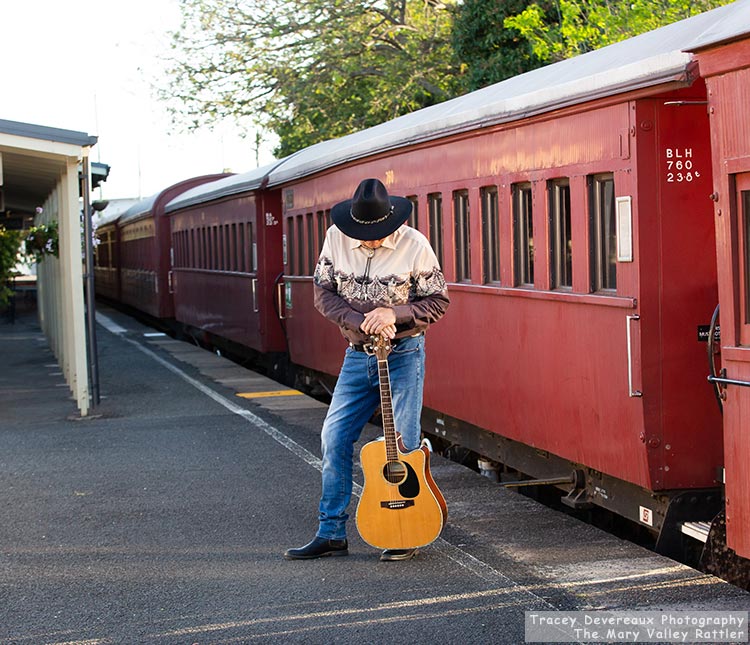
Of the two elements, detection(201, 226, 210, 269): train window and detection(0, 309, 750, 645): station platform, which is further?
detection(201, 226, 210, 269): train window

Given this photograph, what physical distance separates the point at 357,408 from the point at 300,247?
8742 millimetres

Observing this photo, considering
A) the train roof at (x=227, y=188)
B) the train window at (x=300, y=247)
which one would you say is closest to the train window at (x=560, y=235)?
the train window at (x=300, y=247)

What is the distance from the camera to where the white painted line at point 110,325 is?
28.9m

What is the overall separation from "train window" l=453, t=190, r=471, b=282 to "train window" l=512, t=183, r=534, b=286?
3.04 ft

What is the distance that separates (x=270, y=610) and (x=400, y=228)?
2.02m

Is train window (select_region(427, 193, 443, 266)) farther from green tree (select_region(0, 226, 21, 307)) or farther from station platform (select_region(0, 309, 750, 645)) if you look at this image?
green tree (select_region(0, 226, 21, 307))

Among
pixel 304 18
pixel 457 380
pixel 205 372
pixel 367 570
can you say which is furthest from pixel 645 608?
pixel 304 18

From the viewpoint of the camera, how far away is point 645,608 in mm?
5480

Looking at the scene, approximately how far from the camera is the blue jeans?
647 centimetres

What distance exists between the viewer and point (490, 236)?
8.73m

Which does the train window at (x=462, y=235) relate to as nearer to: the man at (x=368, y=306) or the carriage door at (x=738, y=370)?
the man at (x=368, y=306)

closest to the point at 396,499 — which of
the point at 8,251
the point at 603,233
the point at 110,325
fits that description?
the point at 603,233

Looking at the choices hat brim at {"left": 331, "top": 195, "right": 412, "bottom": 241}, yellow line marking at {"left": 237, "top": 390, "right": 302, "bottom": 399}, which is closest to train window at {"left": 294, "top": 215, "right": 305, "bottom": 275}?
yellow line marking at {"left": 237, "top": 390, "right": 302, "bottom": 399}

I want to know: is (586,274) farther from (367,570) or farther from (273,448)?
(273,448)
